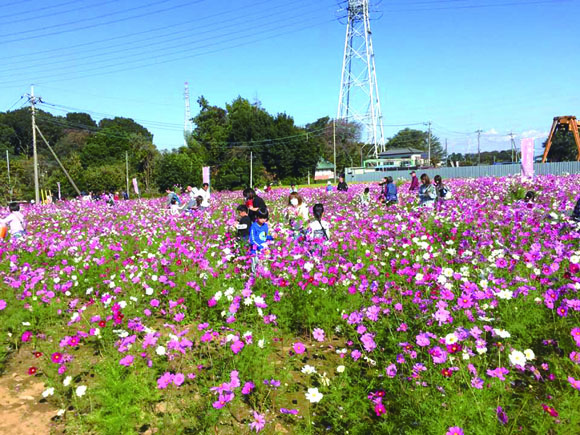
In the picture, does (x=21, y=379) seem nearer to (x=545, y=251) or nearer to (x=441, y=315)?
(x=441, y=315)

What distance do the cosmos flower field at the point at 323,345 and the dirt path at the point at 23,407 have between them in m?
0.09

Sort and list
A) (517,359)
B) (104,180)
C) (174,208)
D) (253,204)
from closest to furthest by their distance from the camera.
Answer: (517,359)
(253,204)
(174,208)
(104,180)

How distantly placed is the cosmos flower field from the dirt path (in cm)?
9

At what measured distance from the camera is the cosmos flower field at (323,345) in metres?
2.47

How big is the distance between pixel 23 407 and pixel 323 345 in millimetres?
2652

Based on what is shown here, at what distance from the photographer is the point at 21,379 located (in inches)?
141

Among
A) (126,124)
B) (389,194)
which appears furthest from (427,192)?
(126,124)

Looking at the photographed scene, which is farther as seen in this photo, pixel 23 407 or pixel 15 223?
pixel 15 223

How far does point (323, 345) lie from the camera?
391 cm

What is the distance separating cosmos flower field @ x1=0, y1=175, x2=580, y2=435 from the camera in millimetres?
2467

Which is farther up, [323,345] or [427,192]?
[427,192]

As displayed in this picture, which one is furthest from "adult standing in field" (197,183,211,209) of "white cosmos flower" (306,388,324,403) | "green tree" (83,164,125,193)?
"green tree" (83,164,125,193)

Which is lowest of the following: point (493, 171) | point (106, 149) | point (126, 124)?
point (493, 171)

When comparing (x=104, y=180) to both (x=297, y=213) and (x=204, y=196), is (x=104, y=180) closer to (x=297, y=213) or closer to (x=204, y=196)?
(x=204, y=196)
